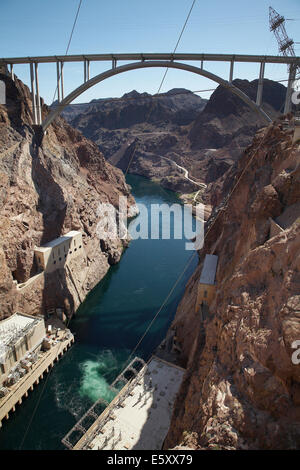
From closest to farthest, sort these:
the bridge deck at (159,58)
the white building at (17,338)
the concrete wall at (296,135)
→ the concrete wall at (296,135), the white building at (17,338), the bridge deck at (159,58)

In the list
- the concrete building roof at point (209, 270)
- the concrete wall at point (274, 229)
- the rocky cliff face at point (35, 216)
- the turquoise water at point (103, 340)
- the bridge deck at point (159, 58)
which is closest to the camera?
→ the concrete wall at point (274, 229)

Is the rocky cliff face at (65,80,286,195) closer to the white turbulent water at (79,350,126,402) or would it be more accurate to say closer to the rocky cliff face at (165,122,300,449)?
the white turbulent water at (79,350,126,402)

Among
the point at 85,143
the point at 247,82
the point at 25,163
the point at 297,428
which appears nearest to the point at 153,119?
the point at 247,82

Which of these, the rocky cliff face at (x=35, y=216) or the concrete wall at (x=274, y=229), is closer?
the concrete wall at (x=274, y=229)

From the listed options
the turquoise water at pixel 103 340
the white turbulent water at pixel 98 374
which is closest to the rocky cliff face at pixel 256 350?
the white turbulent water at pixel 98 374

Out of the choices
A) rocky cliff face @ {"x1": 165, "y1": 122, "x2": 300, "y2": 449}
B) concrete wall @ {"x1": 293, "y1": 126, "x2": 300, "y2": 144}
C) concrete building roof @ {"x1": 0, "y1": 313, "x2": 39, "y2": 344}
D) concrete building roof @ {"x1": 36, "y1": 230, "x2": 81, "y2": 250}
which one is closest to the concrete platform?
rocky cliff face @ {"x1": 165, "y1": 122, "x2": 300, "y2": 449}

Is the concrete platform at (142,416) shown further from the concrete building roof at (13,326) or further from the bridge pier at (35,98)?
the bridge pier at (35,98)
